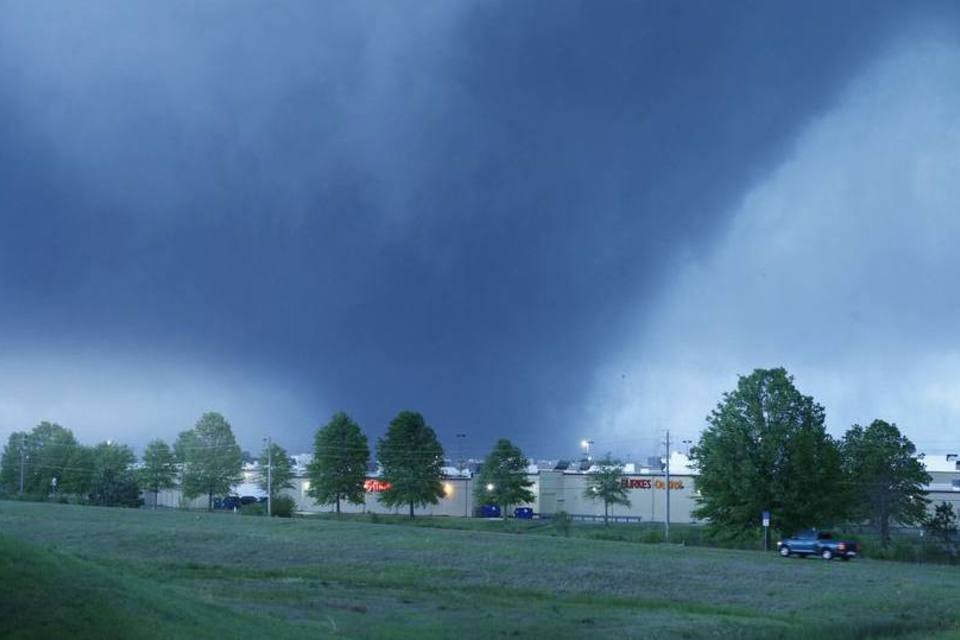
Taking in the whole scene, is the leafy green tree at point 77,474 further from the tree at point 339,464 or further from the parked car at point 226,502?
the tree at point 339,464

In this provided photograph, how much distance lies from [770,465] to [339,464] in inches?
2159

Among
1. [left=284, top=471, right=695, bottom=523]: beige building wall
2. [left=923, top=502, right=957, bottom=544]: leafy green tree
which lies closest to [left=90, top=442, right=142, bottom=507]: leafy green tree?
[left=284, top=471, right=695, bottom=523]: beige building wall

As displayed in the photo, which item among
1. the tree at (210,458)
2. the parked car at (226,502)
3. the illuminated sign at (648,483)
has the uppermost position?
the tree at (210,458)

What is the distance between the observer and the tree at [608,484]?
136000 mm

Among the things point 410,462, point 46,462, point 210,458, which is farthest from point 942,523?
point 46,462

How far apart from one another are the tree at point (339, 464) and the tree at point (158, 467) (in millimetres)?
19911

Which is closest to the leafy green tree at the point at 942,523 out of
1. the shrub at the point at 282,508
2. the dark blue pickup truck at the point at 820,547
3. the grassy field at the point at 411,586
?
the dark blue pickup truck at the point at 820,547

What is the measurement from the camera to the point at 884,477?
306 ft

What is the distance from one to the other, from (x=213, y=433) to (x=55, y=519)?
4646 centimetres

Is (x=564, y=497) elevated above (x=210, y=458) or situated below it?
below

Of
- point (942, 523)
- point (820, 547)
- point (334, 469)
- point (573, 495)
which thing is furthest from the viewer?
point (573, 495)

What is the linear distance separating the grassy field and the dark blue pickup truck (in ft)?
10.0

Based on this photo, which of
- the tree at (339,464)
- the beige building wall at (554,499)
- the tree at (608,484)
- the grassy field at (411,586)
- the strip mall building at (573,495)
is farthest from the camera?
the beige building wall at (554,499)

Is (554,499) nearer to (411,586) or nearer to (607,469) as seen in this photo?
(607,469)
